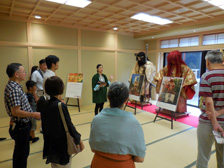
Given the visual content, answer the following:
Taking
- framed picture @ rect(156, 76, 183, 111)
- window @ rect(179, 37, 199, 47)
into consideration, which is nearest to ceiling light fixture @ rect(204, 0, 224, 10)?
framed picture @ rect(156, 76, 183, 111)

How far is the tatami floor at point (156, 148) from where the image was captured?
215 cm

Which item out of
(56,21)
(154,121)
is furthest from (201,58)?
(56,21)

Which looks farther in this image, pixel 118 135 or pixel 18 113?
pixel 18 113

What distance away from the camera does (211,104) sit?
1.40 meters

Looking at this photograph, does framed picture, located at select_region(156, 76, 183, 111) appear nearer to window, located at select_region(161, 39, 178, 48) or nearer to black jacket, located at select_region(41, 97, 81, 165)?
window, located at select_region(161, 39, 178, 48)

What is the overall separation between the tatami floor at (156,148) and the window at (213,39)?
248 cm

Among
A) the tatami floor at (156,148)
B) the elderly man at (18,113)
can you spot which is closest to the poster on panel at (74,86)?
the tatami floor at (156,148)

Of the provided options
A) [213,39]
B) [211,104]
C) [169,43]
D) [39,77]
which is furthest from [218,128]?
[169,43]

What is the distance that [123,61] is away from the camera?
19.5 feet

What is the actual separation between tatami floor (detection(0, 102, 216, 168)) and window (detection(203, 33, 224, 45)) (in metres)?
2.48

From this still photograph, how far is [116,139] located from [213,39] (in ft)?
15.1

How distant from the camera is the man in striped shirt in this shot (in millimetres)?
1401

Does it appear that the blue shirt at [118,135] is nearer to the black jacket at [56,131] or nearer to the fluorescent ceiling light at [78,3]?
the black jacket at [56,131]

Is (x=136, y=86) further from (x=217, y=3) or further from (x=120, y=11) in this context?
(x=217, y=3)
